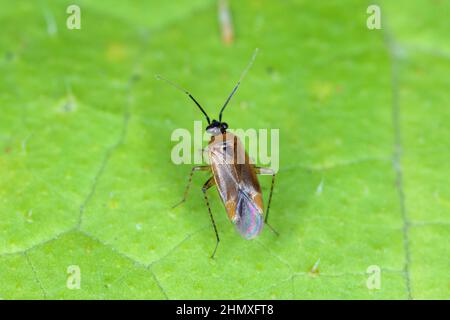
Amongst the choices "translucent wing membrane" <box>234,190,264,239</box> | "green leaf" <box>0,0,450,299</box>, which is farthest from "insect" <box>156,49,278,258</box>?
"green leaf" <box>0,0,450,299</box>

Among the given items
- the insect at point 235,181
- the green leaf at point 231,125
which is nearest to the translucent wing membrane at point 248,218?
the insect at point 235,181

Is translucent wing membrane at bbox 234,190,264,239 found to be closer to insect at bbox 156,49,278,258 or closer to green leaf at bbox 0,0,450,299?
insect at bbox 156,49,278,258

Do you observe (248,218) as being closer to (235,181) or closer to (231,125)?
(235,181)

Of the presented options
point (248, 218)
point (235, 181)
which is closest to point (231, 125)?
point (235, 181)
